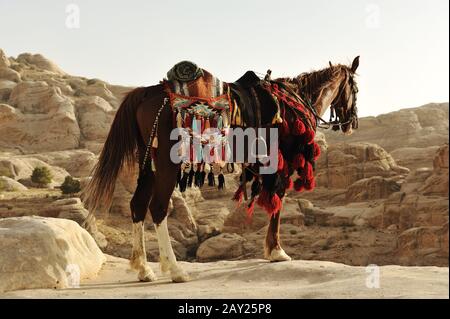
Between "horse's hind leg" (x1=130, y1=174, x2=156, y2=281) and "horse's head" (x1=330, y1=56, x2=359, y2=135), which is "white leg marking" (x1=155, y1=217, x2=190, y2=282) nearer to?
"horse's hind leg" (x1=130, y1=174, x2=156, y2=281)

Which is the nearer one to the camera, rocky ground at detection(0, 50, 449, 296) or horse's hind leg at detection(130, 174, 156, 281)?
horse's hind leg at detection(130, 174, 156, 281)

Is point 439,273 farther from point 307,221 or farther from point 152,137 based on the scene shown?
point 307,221

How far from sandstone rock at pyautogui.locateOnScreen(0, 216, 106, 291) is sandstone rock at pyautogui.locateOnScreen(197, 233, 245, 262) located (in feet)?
76.9

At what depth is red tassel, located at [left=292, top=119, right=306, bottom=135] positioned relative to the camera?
8.99 meters

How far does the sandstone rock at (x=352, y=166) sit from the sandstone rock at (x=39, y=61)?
190ft

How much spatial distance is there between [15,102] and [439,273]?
221 feet

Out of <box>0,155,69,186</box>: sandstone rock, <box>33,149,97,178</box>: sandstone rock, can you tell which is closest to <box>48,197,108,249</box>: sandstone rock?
<box>0,155,69,186</box>: sandstone rock

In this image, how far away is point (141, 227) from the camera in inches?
330

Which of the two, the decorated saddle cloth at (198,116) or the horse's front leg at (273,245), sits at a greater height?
the decorated saddle cloth at (198,116)

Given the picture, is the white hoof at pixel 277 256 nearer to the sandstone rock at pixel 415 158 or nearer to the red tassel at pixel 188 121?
the red tassel at pixel 188 121

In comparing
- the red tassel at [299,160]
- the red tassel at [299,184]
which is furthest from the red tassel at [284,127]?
the red tassel at [299,184]

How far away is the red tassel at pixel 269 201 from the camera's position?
8.88 meters

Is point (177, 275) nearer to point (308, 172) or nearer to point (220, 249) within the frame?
point (308, 172)

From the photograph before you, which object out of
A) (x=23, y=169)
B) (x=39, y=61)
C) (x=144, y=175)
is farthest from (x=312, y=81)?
(x=39, y=61)
